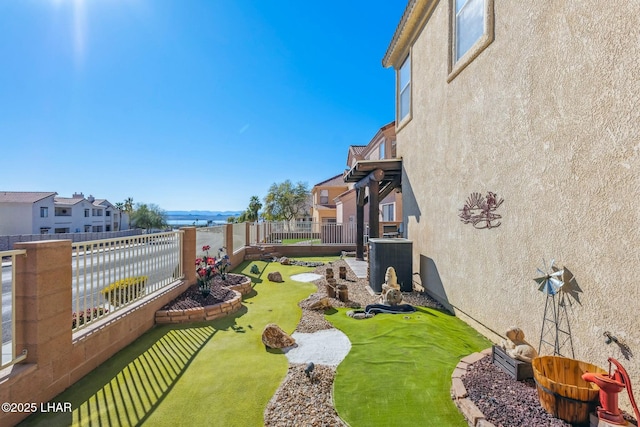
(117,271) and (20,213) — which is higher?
(20,213)

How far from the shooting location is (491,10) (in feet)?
15.2

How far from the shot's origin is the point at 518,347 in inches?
130

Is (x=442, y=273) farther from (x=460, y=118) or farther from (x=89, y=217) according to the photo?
(x=89, y=217)

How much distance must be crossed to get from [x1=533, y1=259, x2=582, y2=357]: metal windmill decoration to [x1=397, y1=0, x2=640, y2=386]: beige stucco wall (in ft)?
0.29

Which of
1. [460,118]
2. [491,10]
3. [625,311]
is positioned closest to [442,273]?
[460,118]

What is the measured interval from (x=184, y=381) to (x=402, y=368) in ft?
9.48

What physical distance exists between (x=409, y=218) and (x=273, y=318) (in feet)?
17.2

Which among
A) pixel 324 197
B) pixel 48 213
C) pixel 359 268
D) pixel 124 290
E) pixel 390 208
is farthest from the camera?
pixel 48 213

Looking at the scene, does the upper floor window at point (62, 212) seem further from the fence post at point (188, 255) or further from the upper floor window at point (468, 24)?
the upper floor window at point (468, 24)

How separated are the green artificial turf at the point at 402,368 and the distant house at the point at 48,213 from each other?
195 feet

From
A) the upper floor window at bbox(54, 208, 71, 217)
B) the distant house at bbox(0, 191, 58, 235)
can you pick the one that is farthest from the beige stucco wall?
the upper floor window at bbox(54, 208, 71, 217)

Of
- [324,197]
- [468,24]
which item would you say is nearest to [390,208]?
[468,24]

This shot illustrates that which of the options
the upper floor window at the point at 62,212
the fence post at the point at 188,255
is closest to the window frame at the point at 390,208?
the fence post at the point at 188,255

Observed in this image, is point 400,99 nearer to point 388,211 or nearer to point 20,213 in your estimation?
point 388,211
